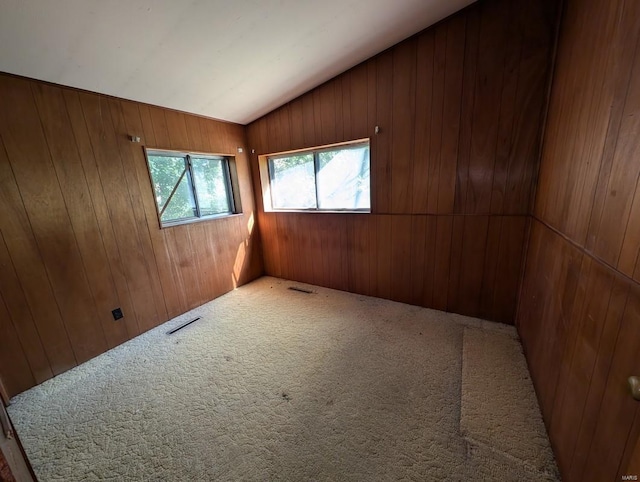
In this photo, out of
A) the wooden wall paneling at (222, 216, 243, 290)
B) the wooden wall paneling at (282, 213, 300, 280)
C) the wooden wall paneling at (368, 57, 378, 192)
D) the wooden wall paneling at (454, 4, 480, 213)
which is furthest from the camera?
the wooden wall paneling at (282, 213, 300, 280)

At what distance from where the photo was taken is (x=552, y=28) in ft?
5.95

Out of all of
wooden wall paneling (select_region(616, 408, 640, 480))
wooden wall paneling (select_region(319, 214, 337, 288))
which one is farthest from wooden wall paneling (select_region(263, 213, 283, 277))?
wooden wall paneling (select_region(616, 408, 640, 480))

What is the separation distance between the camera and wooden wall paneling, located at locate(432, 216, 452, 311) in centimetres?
246

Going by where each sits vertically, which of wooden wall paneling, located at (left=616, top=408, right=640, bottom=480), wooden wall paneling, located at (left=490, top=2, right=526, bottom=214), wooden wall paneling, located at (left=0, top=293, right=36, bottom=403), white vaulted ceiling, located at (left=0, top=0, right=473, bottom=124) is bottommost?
wooden wall paneling, located at (left=0, top=293, right=36, bottom=403)

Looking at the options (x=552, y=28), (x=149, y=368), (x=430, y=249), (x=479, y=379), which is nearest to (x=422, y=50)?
(x=552, y=28)

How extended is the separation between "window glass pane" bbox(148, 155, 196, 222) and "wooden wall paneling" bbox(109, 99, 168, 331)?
18 cm

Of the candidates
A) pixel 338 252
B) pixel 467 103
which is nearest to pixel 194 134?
pixel 338 252

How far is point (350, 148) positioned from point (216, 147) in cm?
174

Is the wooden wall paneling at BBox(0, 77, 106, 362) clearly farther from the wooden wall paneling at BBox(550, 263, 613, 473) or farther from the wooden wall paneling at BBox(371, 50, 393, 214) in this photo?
the wooden wall paneling at BBox(550, 263, 613, 473)

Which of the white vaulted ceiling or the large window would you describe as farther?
the large window

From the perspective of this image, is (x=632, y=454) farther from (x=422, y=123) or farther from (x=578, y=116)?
(x=422, y=123)

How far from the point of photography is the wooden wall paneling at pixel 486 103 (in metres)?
1.97

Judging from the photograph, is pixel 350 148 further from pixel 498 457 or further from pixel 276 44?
pixel 498 457

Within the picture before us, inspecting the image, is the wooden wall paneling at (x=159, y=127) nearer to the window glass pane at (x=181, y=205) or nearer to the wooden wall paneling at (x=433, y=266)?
the window glass pane at (x=181, y=205)
